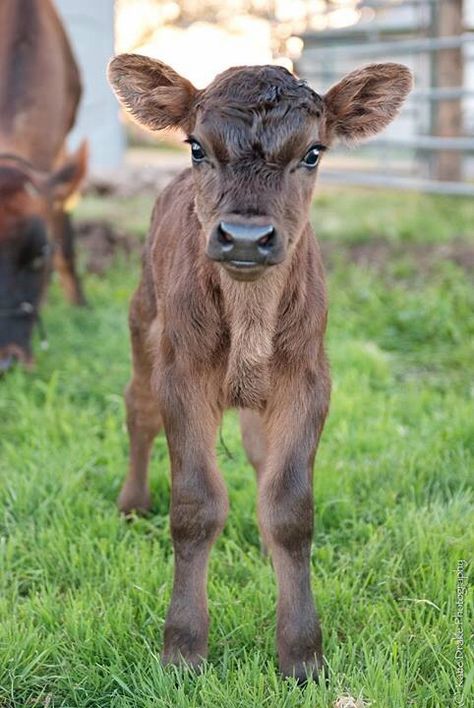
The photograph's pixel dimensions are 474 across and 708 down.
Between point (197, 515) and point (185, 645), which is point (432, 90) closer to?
point (197, 515)

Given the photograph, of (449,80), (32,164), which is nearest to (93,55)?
(449,80)

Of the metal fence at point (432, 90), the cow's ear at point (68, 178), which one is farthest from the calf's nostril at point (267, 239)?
the metal fence at point (432, 90)

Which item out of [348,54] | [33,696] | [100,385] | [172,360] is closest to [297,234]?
[172,360]

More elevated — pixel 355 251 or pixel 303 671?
pixel 355 251

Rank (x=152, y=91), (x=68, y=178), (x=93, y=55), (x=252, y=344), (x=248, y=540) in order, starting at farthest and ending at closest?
(x=93, y=55) < (x=68, y=178) < (x=248, y=540) < (x=152, y=91) < (x=252, y=344)

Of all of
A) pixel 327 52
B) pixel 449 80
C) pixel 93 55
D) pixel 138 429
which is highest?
pixel 93 55

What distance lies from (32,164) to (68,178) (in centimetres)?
31

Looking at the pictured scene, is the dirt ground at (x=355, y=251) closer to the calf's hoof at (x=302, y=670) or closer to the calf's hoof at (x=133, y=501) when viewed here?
the calf's hoof at (x=133, y=501)

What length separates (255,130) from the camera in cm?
298

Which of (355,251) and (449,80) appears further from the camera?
(449,80)

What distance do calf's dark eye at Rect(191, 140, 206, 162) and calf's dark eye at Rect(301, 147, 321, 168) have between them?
32 centimetres

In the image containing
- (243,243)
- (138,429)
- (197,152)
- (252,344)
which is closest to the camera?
(243,243)

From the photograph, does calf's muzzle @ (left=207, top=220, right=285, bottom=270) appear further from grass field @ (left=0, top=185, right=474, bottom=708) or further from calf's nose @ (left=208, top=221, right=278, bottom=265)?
grass field @ (left=0, top=185, right=474, bottom=708)

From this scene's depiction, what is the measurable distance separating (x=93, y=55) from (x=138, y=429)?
36.3ft
